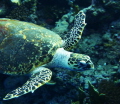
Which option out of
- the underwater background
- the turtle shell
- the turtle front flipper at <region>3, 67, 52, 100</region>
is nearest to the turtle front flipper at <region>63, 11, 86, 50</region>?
the underwater background

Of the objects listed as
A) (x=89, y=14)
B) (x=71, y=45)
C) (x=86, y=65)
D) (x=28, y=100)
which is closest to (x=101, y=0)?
(x=89, y=14)

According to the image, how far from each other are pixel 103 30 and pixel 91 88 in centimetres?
219

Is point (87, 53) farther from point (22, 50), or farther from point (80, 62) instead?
point (22, 50)

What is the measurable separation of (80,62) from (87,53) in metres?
0.97

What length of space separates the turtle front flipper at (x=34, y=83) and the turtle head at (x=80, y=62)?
57cm

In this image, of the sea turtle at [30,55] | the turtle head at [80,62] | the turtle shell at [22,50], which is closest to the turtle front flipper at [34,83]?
the sea turtle at [30,55]

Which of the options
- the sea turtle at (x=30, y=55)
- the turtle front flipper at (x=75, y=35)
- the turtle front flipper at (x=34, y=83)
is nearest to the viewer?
the turtle front flipper at (x=34, y=83)

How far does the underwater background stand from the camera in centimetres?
295

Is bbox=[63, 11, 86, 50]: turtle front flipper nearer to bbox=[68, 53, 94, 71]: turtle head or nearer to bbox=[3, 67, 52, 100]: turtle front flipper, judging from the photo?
bbox=[68, 53, 94, 71]: turtle head

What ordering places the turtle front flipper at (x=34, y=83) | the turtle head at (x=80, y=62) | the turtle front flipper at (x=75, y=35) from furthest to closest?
1. the turtle front flipper at (x=75, y=35)
2. the turtle head at (x=80, y=62)
3. the turtle front flipper at (x=34, y=83)

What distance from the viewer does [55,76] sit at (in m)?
3.25

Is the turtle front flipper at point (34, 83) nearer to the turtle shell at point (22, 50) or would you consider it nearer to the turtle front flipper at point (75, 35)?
the turtle shell at point (22, 50)

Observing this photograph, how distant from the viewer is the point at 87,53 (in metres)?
3.70

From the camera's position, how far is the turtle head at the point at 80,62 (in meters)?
2.77
